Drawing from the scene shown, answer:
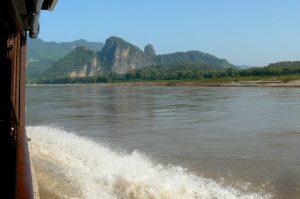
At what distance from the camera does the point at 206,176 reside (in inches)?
417

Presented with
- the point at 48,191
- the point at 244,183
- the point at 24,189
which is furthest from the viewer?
the point at 244,183

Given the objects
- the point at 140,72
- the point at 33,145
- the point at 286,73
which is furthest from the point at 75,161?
the point at 140,72

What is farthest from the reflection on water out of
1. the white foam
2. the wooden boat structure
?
the wooden boat structure

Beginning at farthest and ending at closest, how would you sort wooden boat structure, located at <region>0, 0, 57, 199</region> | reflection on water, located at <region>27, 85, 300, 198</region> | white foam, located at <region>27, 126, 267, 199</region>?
reflection on water, located at <region>27, 85, 300, 198</region>
white foam, located at <region>27, 126, 267, 199</region>
wooden boat structure, located at <region>0, 0, 57, 199</region>

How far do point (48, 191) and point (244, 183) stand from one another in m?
4.92

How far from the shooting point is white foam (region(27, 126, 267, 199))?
A: 28.0ft

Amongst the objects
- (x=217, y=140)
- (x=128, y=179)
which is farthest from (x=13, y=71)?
(x=217, y=140)

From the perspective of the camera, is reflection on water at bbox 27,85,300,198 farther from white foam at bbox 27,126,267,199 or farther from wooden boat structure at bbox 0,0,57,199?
wooden boat structure at bbox 0,0,57,199

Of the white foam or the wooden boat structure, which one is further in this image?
the white foam

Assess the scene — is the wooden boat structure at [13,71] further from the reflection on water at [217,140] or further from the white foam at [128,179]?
the reflection on water at [217,140]

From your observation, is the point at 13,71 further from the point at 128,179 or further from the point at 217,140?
the point at 217,140

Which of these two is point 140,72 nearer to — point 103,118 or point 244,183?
point 103,118

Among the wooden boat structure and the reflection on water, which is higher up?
the wooden boat structure

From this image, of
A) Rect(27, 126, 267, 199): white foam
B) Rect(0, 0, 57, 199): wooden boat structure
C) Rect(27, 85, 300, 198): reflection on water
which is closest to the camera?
Rect(0, 0, 57, 199): wooden boat structure
